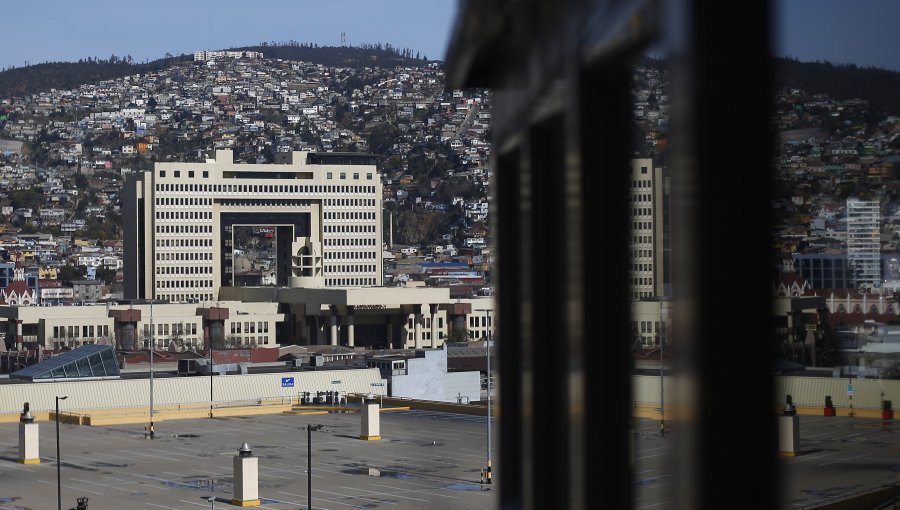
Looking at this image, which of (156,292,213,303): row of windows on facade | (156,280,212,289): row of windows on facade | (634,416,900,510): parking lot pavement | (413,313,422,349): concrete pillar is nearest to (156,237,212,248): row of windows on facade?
(156,280,212,289): row of windows on facade

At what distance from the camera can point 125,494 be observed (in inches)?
1406

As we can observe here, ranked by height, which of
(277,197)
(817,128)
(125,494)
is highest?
(277,197)

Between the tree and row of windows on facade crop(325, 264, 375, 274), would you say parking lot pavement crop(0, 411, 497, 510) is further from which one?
the tree

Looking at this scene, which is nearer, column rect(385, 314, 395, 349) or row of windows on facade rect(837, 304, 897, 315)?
row of windows on facade rect(837, 304, 897, 315)

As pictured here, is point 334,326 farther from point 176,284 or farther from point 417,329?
point 176,284

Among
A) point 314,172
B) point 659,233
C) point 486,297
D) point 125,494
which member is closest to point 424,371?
point 125,494

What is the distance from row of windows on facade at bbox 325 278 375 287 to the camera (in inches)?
4552

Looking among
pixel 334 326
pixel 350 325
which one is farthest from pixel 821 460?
pixel 334 326

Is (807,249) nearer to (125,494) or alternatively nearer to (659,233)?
(659,233)

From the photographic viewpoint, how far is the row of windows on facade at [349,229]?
114812 millimetres

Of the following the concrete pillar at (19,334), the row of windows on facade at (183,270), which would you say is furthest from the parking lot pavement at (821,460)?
the row of windows on facade at (183,270)

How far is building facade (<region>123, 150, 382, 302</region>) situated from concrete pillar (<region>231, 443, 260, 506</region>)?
73.0 meters

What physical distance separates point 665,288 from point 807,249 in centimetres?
16

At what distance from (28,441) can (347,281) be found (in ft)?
248
